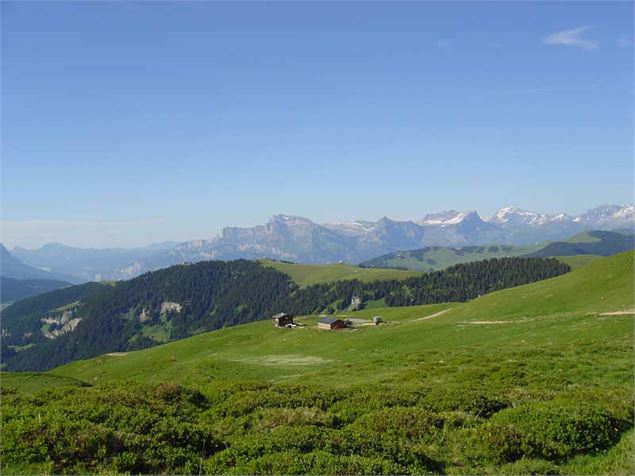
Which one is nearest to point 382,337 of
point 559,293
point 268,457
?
point 559,293

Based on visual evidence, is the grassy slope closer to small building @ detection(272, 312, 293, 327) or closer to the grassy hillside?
the grassy hillside

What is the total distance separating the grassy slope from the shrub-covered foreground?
11391 mm

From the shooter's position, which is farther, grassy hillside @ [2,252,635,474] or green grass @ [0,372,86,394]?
green grass @ [0,372,86,394]

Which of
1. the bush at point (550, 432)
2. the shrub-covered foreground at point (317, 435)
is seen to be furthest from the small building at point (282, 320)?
the bush at point (550, 432)

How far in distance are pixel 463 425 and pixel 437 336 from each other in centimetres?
4646

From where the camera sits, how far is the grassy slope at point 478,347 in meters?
33.7

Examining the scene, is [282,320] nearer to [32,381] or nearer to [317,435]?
[32,381]

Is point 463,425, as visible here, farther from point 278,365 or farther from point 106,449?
point 278,365

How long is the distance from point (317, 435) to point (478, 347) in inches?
1570

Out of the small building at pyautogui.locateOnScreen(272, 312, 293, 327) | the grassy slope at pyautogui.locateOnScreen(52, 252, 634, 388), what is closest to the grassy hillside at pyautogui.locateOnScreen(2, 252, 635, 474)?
the grassy slope at pyautogui.locateOnScreen(52, 252, 634, 388)

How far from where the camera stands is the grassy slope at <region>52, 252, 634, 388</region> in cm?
3366

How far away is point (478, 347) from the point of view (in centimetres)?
4975

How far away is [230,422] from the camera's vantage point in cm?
1752

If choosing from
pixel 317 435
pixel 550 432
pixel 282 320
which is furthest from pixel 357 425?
pixel 282 320
